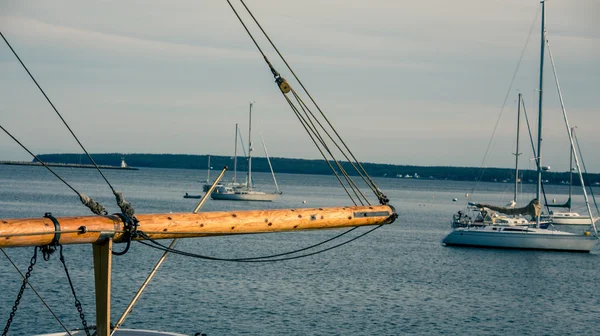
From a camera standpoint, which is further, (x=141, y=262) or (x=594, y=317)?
(x=141, y=262)

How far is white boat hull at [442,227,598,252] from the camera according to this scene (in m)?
61.9

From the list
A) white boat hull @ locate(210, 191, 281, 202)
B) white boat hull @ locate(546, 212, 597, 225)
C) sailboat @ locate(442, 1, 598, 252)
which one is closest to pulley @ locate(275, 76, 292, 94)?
sailboat @ locate(442, 1, 598, 252)

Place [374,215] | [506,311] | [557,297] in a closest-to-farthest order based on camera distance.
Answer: [374,215], [506,311], [557,297]

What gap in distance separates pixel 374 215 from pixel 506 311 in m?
28.7

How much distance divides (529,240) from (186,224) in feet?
175

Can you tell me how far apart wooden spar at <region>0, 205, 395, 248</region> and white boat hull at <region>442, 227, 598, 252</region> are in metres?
49.9

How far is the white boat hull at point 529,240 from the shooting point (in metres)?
61.9

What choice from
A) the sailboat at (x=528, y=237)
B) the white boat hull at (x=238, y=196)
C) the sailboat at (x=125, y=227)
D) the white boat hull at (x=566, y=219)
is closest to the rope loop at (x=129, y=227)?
the sailboat at (x=125, y=227)

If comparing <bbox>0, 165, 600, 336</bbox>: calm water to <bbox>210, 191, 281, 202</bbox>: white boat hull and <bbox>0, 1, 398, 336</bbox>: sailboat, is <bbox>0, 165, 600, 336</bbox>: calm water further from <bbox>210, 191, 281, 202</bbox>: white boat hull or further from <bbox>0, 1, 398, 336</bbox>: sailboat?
<bbox>210, 191, 281, 202</bbox>: white boat hull

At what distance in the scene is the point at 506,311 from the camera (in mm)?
40438

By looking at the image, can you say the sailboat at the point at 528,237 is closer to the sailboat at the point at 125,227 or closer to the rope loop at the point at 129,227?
the sailboat at the point at 125,227

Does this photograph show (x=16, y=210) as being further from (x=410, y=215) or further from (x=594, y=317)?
(x=594, y=317)

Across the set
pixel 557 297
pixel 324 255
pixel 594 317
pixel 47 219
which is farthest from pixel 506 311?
pixel 47 219

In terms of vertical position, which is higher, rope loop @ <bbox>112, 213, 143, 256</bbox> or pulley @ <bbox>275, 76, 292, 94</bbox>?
pulley @ <bbox>275, 76, 292, 94</bbox>
